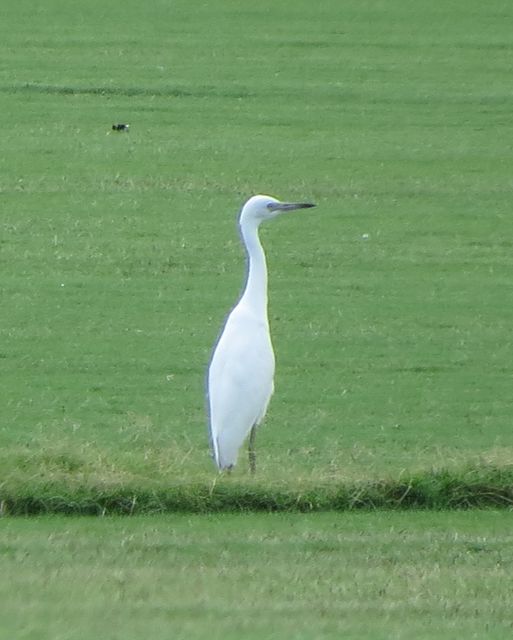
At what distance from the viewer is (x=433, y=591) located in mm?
6480

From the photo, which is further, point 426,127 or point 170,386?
point 426,127

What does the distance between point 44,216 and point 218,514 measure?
10.5 metres

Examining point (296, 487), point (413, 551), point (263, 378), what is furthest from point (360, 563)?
point (263, 378)

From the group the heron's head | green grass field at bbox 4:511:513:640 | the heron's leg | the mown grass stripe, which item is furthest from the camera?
the mown grass stripe

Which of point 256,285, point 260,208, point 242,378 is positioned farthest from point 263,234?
point 242,378

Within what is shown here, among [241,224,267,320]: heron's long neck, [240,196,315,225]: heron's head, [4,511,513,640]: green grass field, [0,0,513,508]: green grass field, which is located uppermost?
[240,196,315,225]: heron's head

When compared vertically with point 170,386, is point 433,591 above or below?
above

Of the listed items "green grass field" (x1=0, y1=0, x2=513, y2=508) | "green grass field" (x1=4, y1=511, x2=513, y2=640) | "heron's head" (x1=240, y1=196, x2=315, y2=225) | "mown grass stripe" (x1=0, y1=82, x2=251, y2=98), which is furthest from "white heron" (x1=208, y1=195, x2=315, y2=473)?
"mown grass stripe" (x1=0, y1=82, x2=251, y2=98)

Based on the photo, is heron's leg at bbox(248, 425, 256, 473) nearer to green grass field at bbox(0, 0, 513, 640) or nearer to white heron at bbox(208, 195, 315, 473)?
white heron at bbox(208, 195, 315, 473)

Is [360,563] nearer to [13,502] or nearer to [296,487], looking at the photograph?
[296,487]

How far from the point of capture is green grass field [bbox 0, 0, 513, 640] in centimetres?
667

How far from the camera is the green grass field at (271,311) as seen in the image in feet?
21.9

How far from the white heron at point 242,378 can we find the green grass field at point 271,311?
25cm

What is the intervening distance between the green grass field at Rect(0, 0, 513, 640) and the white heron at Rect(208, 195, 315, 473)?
25 cm
